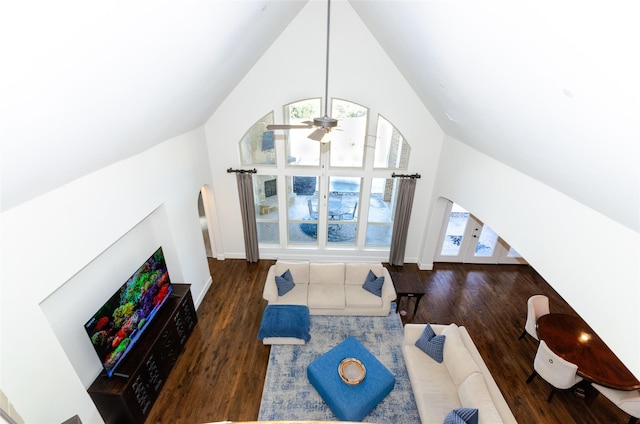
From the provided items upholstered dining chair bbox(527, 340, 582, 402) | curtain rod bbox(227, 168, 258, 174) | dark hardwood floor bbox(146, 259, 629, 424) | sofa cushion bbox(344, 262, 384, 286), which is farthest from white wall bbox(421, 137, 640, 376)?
curtain rod bbox(227, 168, 258, 174)

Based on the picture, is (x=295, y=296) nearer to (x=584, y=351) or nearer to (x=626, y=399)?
(x=584, y=351)

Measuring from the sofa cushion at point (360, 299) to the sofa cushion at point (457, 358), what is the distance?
1.47 m

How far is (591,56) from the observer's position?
1576 millimetres

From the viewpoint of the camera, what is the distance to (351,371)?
4.33m

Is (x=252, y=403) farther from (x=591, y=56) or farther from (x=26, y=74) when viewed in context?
(x=591, y=56)

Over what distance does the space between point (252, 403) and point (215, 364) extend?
0.97 meters

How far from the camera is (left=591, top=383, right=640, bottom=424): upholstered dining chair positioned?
12.2 feet

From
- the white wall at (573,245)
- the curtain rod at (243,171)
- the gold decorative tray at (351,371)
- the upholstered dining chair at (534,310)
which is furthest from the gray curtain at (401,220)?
the gold decorative tray at (351,371)

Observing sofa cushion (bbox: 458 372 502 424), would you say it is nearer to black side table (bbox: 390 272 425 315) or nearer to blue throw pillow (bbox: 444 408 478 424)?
blue throw pillow (bbox: 444 408 478 424)

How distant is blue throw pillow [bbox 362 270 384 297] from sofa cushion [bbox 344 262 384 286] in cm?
11

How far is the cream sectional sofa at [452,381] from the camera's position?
3543 millimetres

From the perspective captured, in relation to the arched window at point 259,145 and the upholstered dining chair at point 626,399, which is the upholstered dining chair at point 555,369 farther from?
the arched window at point 259,145

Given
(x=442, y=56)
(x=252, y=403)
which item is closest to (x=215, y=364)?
(x=252, y=403)

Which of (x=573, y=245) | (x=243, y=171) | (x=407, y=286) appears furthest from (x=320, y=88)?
(x=573, y=245)
